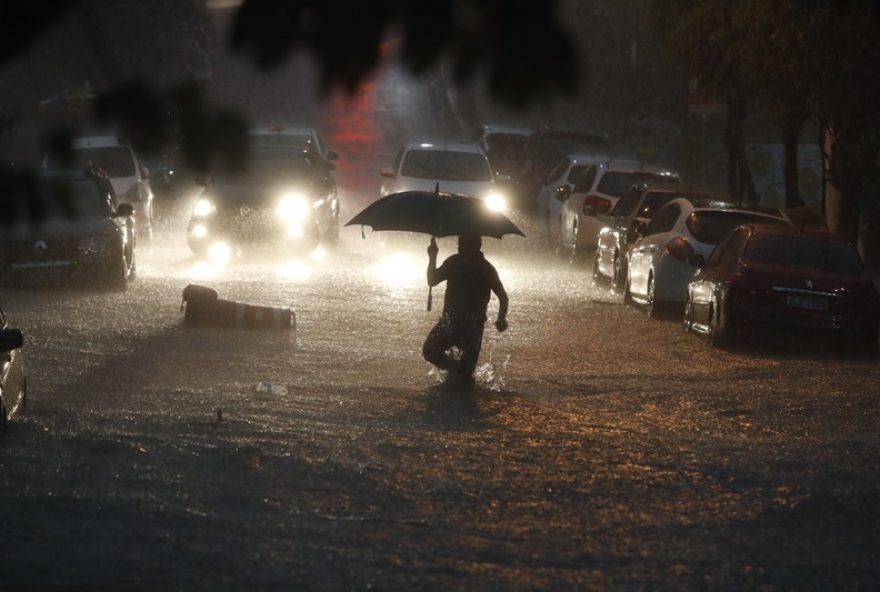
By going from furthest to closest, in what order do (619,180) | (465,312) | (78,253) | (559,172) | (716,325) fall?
(559,172), (619,180), (78,253), (716,325), (465,312)

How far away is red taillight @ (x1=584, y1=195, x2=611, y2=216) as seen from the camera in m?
30.2

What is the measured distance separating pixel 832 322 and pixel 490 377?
4.20m

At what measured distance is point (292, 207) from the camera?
98.1 feet

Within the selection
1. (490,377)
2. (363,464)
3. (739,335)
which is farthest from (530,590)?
(739,335)

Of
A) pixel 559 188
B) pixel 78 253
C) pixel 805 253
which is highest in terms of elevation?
pixel 805 253

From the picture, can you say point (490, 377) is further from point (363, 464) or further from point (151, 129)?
point (151, 129)

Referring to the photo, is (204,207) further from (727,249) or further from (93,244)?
(727,249)

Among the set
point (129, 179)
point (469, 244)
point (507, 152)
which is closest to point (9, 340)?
point (469, 244)

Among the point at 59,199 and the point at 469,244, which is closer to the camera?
the point at 59,199

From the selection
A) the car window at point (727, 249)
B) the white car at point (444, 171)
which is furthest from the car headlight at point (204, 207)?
the car window at point (727, 249)

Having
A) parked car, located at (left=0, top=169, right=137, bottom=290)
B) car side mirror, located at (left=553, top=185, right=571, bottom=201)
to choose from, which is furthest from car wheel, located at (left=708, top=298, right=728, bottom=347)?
car side mirror, located at (left=553, top=185, right=571, bottom=201)

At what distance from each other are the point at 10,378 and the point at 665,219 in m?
12.6

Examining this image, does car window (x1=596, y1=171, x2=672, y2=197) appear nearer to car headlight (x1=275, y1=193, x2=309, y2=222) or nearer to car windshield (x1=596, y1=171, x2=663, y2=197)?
car windshield (x1=596, y1=171, x2=663, y2=197)

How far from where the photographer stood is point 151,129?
5.22 metres
